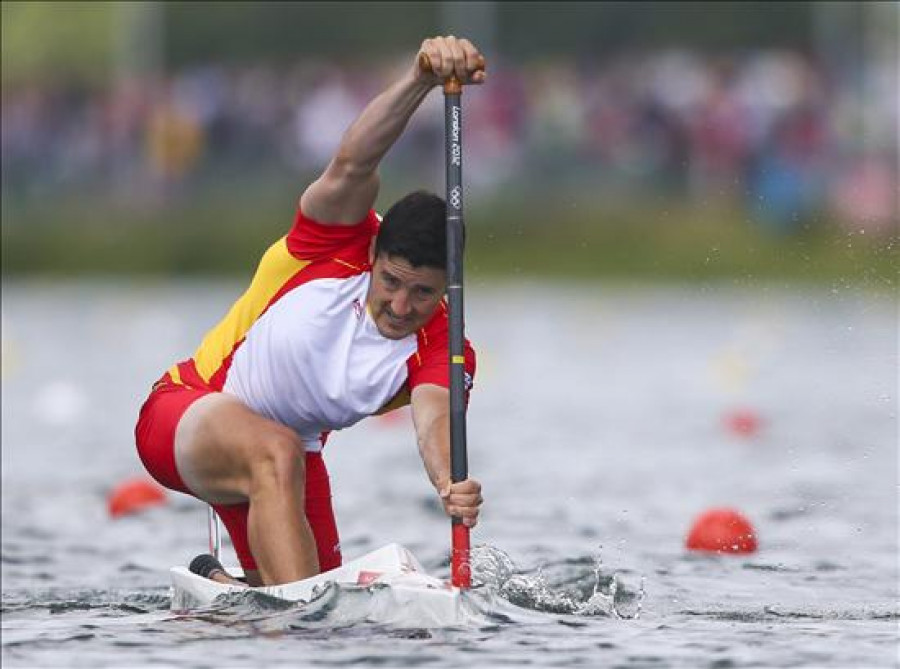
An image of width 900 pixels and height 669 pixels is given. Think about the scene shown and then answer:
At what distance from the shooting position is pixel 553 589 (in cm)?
Answer: 975

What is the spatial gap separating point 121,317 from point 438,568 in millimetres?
17647

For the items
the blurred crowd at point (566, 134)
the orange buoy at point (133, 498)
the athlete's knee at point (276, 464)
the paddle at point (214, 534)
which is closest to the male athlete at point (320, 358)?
the athlete's knee at point (276, 464)

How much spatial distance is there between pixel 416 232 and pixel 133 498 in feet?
16.5

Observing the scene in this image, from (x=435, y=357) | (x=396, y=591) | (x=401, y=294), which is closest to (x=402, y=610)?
(x=396, y=591)

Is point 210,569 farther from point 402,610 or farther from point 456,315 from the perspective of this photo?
point 456,315

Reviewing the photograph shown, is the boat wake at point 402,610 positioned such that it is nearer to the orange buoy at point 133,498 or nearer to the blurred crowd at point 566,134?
the orange buoy at point 133,498

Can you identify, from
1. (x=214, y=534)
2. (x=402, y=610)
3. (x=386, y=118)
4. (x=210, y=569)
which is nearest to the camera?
(x=402, y=610)

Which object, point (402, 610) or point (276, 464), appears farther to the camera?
point (276, 464)

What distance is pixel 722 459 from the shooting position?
15477 millimetres

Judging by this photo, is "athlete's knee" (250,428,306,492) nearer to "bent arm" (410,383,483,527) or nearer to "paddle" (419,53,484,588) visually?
"bent arm" (410,383,483,527)

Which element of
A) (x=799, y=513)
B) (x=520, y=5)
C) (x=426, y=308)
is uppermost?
(x=520, y=5)

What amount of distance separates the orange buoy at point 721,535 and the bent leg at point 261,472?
324 centimetres

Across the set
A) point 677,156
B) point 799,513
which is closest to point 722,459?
point 799,513

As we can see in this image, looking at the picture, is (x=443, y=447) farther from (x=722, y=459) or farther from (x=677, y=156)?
(x=677, y=156)
